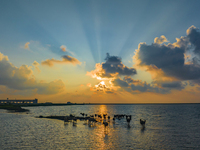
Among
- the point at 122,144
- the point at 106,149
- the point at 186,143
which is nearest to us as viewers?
the point at 106,149

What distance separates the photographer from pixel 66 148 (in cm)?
2111

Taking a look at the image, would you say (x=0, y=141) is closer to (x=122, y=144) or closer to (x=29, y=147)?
(x=29, y=147)

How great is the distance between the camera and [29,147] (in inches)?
840

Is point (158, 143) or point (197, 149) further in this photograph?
point (158, 143)

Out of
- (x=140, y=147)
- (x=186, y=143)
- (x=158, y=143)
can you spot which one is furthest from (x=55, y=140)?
(x=186, y=143)

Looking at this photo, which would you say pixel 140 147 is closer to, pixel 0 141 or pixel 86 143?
pixel 86 143

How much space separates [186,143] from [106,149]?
1377cm

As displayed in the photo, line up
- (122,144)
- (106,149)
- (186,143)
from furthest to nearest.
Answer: (186,143), (122,144), (106,149)

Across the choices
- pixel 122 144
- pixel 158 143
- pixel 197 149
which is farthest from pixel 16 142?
pixel 197 149

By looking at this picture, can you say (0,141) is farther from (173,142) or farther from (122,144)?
(173,142)

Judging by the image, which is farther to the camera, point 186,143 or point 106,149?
point 186,143

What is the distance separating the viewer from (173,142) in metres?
25.5

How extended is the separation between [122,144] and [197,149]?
1054 cm

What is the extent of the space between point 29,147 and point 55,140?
4590 millimetres
